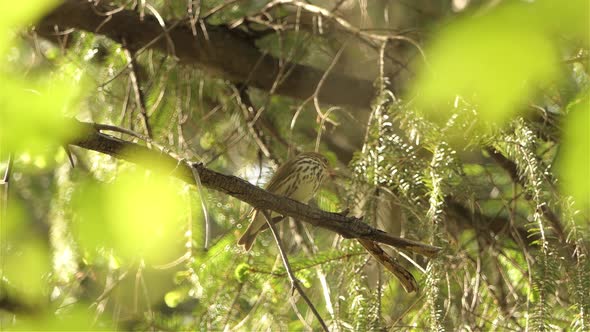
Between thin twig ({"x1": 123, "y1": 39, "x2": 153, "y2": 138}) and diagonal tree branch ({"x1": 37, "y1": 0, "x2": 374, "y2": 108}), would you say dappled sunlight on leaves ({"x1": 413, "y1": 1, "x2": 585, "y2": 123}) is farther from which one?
diagonal tree branch ({"x1": 37, "y1": 0, "x2": 374, "y2": 108})

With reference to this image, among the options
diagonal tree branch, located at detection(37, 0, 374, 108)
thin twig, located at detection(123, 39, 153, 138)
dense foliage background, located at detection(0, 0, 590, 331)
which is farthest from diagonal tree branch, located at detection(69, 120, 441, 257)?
diagonal tree branch, located at detection(37, 0, 374, 108)

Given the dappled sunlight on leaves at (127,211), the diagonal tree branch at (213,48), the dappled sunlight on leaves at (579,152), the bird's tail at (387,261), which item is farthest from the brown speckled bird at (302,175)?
the dappled sunlight on leaves at (579,152)

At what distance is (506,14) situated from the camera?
350mm

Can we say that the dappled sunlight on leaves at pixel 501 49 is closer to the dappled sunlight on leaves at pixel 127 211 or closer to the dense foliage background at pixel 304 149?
the dense foliage background at pixel 304 149

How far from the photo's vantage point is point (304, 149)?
8.83ft

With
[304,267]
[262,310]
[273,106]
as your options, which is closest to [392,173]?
[304,267]

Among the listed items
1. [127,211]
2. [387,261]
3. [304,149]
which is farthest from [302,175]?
[127,211]

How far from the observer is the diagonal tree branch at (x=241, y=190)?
1.15m

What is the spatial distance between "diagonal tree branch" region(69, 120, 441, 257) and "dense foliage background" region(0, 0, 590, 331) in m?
0.02

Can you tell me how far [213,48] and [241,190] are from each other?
128cm

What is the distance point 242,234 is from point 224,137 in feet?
2.84

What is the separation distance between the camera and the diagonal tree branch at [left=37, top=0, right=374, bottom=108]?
7.39 feet

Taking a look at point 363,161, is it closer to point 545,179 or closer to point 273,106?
point 545,179

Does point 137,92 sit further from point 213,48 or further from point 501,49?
point 501,49
